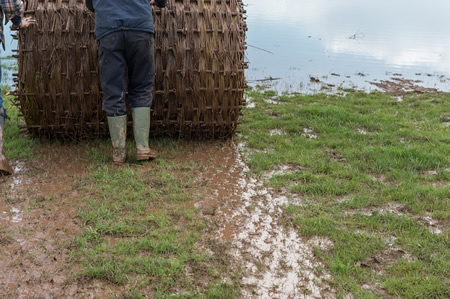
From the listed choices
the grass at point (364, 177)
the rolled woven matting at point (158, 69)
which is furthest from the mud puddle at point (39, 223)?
the grass at point (364, 177)

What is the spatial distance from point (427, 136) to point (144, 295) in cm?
463

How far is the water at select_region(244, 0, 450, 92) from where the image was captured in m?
10.9

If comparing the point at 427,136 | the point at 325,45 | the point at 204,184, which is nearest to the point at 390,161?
the point at 427,136

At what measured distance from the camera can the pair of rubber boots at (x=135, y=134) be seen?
16.4 ft

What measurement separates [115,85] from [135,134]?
0.55 metres

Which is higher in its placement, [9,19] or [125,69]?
[9,19]

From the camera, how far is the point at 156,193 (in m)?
4.36

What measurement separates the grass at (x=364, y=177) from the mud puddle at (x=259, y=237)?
0.13 metres

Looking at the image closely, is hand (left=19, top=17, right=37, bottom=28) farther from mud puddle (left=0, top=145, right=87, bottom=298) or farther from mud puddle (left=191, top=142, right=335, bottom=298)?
mud puddle (left=191, top=142, right=335, bottom=298)

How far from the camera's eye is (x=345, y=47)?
48.2ft

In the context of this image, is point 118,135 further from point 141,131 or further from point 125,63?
point 125,63

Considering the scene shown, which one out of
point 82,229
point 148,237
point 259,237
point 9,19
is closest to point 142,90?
point 9,19

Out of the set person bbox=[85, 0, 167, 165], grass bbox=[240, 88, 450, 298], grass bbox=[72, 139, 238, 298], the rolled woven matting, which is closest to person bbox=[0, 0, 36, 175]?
the rolled woven matting

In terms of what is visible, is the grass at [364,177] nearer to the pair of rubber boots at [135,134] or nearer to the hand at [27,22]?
the pair of rubber boots at [135,134]
